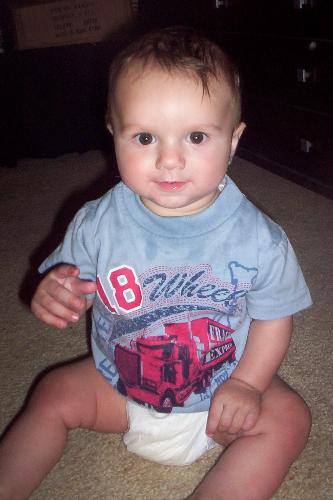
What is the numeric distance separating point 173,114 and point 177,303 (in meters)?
0.24

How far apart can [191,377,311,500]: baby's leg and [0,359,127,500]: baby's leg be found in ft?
0.53

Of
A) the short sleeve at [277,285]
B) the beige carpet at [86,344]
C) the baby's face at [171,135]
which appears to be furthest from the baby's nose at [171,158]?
the beige carpet at [86,344]

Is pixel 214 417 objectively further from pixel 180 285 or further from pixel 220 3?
pixel 220 3

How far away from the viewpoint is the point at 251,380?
0.72m

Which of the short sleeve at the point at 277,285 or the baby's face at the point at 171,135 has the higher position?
the baby's face at the point at 171,135

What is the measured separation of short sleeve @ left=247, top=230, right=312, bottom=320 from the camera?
27.4 inches

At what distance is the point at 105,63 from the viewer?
5.78ft

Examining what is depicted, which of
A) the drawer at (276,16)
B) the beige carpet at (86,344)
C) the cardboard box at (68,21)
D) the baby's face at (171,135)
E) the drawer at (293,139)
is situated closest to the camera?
the baby's face at (171,135)

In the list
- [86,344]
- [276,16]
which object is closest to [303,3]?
[276,16]

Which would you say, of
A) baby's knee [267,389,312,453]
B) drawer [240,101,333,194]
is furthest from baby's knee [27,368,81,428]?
drawer [240,101,333,194]

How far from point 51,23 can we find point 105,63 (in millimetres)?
202

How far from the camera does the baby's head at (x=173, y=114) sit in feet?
2.03

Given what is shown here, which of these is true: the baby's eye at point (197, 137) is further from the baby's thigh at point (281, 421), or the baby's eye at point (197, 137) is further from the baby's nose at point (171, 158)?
the baby's thigh at point (281, 421)

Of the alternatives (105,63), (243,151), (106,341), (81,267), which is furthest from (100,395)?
(105,63)
